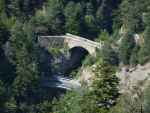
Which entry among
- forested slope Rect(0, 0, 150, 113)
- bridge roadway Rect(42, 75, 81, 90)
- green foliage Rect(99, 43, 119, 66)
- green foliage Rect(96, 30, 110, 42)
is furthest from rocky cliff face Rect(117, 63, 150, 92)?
green foliage Rect(96, 30, 110, 42)

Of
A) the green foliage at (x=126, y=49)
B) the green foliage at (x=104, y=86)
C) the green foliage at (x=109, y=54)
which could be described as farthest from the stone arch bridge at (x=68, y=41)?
the green foliage at (x=104, y=86)

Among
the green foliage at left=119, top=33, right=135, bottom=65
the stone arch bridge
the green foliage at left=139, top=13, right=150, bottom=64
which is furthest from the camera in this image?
the stone arch bridge

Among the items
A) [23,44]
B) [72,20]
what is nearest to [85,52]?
[72,20]

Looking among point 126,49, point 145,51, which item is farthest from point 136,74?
point 126,49

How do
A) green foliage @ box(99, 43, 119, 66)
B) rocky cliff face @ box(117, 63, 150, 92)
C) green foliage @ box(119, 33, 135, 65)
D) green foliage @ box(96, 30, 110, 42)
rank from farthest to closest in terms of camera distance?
green foliage @ box(96, 30, 110, 42) < green foliage @ box(99, 43, 119, 66) < green foliage @ box(119, 33, 135, 65) < rocky cliff face @ box(117, 63, 150, 92)

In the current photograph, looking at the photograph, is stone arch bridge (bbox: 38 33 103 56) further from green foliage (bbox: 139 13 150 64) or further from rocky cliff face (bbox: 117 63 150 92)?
green foliage (bbox: 139 13 150 64)

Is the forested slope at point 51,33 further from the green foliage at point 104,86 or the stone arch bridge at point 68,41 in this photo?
the green foliage at point 104,86

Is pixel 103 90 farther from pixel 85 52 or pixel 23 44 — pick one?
pixel 85 52
